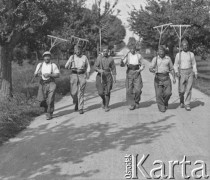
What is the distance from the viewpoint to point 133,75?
1082 cm

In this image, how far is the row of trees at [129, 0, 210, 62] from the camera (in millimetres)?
22234

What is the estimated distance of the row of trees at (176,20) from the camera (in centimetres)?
2223

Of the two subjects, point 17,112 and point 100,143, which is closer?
point 100,143

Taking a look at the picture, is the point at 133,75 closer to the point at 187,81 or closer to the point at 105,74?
the point at 105,74

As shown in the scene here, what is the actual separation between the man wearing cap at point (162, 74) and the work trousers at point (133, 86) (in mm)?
539

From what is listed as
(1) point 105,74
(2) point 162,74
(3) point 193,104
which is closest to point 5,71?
(1) point 105,74

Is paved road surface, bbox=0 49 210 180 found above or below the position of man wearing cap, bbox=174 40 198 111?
below

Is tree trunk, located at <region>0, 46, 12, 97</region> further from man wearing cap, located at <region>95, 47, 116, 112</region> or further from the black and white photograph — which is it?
man wearing cap, located at <region>95, 47, 116, 112</region>

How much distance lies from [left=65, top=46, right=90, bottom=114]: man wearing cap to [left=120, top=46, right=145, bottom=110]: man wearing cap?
1011mm

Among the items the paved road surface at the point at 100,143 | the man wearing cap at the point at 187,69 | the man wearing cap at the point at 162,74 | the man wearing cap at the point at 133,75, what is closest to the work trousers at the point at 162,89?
the man wearing cap at the point at 162,74

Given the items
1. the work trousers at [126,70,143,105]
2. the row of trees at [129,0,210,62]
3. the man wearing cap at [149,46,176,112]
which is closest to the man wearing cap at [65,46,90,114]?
the work trousers at [126,70,143,105]

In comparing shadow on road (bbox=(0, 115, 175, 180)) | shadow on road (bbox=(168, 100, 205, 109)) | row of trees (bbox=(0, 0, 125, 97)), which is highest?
row of trees (bbox=(0, 0, 125, 97))

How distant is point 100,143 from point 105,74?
3865 millimetres

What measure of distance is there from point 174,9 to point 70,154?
19.6 metres
